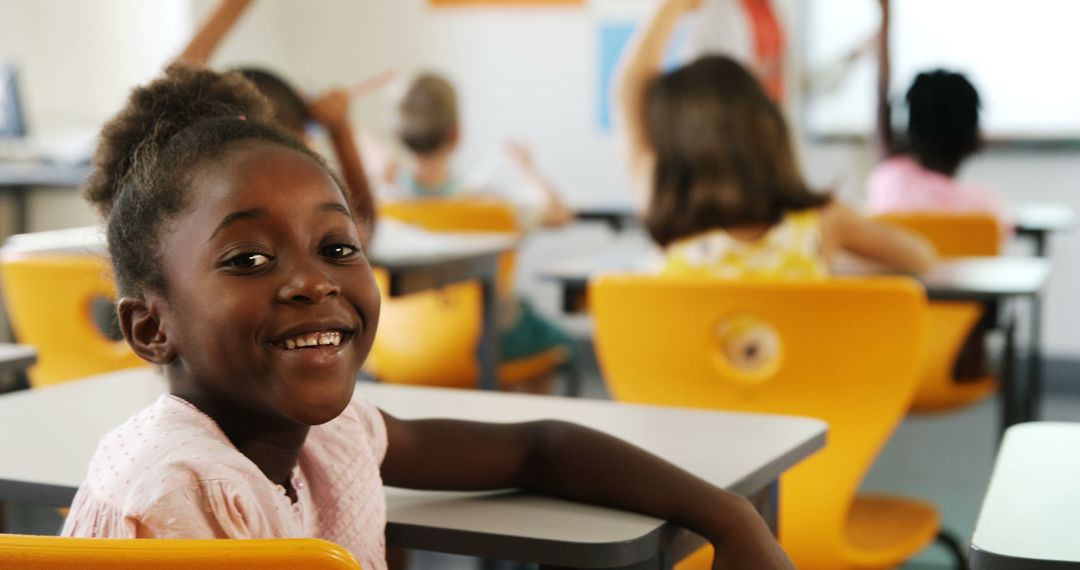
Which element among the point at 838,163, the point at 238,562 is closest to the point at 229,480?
the point at 238,562

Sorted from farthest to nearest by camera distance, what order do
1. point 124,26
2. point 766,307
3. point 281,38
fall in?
1. point 281,38
2. point 124,26
3. point 766,307

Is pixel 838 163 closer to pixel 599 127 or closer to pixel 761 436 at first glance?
pixel 599 127

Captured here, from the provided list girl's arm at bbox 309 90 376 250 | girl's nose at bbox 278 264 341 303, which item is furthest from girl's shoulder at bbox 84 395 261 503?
girl's arm at bbox 309 90 376 250

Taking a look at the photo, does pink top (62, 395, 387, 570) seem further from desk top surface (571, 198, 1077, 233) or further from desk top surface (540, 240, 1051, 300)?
desk top surface (571, 198, 1077, 233)

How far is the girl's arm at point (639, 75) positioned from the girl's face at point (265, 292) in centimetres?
181

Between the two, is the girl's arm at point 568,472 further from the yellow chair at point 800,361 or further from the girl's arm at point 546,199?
the girl's arm at point 546,199

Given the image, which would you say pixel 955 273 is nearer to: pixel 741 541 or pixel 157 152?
pixel 741 541

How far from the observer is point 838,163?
5508 millimetres

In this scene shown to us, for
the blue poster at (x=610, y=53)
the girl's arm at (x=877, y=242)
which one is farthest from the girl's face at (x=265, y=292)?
the blue poster at (x=610, y=53)

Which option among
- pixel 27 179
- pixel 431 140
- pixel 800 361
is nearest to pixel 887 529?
pixel 800 361

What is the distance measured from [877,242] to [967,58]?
2923 millimetres

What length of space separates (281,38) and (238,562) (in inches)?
223

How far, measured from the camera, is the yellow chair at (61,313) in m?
2.19

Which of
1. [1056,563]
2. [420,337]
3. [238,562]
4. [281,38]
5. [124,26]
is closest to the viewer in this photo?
[238,562]
